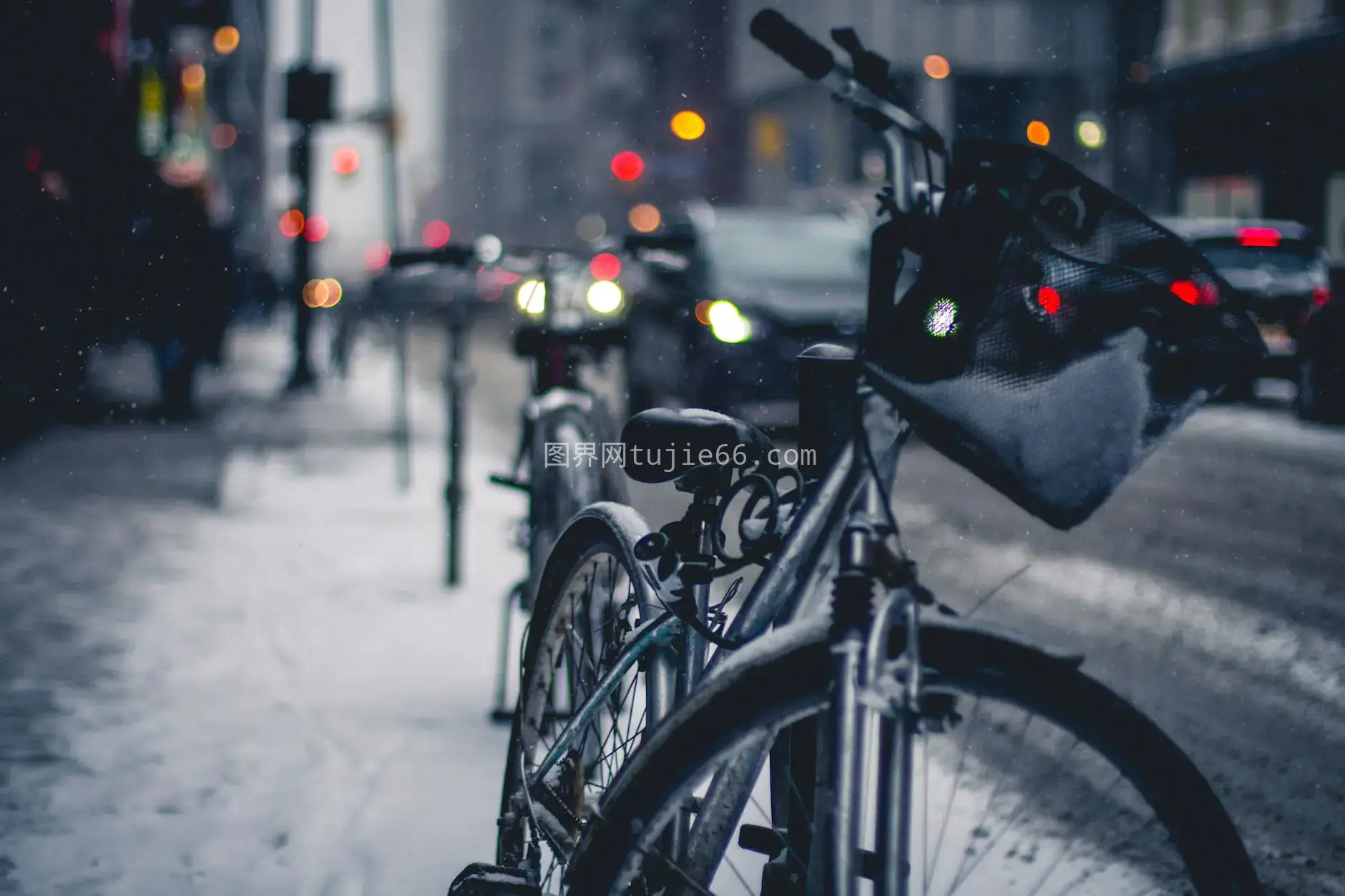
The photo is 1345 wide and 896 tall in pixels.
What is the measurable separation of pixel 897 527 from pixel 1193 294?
0.54 metres

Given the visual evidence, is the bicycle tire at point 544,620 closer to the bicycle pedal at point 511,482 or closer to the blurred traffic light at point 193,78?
the bicycle pedal at point 511,482

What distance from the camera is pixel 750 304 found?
14320mm

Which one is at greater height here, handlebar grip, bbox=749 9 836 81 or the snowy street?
handlebar grip, bbox=749 9 836 81

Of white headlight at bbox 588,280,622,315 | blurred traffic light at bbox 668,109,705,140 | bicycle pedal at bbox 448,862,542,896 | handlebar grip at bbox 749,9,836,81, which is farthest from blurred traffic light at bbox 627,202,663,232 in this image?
handlebar grip at bbox 749,9,836,81

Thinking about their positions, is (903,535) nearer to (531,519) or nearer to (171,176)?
(531,519)

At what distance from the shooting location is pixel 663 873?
2.34 meters

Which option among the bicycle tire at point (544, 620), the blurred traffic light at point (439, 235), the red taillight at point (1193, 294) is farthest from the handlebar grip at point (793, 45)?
the blurred traffic light at point (439, 235)

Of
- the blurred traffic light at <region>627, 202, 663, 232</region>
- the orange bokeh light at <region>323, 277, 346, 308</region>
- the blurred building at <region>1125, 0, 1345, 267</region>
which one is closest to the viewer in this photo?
the blurred building at <region>1125, 0, 1345, 267</region>

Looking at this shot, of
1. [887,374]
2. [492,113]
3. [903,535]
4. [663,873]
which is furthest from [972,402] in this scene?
[492,113]

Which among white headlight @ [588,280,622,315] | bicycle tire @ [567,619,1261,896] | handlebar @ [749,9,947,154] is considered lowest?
bicycle tire @ [567,619,1261,896]

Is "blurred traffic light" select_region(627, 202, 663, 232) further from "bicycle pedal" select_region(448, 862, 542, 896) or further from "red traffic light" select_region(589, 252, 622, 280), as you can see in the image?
"bicycle pedal" select_region(448, 862, 542, 896)

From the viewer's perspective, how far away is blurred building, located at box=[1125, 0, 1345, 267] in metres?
30.8

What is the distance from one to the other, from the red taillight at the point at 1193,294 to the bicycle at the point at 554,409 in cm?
279

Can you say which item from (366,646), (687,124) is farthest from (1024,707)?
(687,124)
